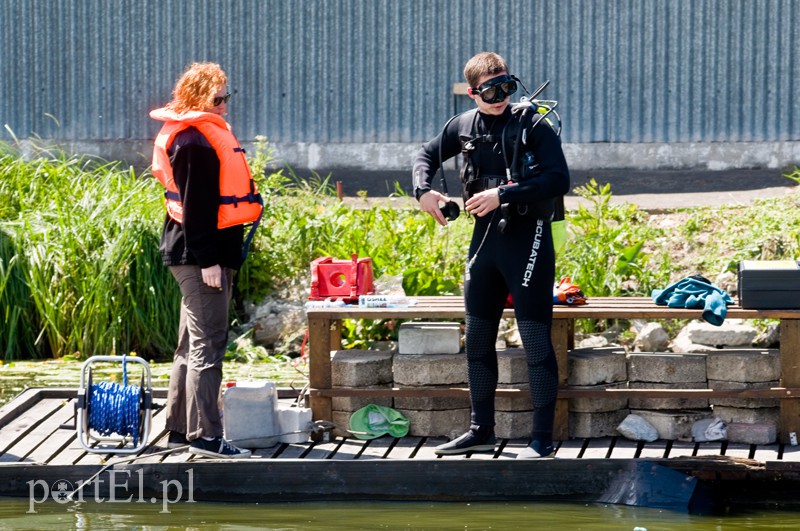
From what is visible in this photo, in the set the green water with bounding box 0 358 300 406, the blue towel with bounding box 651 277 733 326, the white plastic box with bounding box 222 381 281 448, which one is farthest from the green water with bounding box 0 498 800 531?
the green water with bounding box 0 358 300 406

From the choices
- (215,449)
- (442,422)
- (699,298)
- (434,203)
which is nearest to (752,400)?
(699,298)

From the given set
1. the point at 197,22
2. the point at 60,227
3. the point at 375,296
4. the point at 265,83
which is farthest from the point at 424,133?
the point at 375,296

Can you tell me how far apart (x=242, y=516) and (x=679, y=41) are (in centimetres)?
909

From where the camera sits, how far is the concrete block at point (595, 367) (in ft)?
23.2

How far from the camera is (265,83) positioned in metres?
14.4

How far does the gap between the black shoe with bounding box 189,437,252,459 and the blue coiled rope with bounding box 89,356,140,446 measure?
34cm

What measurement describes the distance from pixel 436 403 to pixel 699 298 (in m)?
1.53

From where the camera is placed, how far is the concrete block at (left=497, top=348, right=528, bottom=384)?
281 inches

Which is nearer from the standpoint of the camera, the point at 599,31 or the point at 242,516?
the point at 242,516

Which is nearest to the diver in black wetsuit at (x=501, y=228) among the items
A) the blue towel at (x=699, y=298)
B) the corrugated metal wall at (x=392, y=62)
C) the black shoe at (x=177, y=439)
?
the blue towel at (x=699, y=298)

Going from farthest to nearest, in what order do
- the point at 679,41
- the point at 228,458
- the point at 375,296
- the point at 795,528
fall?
1. the point at 679,41
2. the point at 375,296
3. the point at 228,458
4. the point at 795,528

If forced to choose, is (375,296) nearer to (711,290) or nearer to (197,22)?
(711,290)

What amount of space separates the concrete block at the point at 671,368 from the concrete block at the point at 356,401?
140 cm

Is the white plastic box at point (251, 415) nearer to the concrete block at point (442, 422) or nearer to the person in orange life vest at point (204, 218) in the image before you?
the person in orange life vest at point (204, 218)
